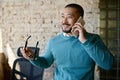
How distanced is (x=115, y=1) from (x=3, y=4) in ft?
5.86

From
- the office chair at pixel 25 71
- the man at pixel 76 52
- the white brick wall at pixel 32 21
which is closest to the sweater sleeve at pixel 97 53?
the man at pixel 76 52

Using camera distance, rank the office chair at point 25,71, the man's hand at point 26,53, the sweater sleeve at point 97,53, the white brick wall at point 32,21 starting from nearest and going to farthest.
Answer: the sweater sleeve at point 97,53 → the man's hand at point 26,53 → the office chair at point 25,71 → the white brick wall at point 32,21

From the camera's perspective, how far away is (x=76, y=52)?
175 centimetres

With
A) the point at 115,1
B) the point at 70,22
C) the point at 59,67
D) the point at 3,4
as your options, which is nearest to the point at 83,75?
the point at 59,67

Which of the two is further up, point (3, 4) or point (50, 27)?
point (3, 4)

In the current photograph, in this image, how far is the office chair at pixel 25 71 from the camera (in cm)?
334

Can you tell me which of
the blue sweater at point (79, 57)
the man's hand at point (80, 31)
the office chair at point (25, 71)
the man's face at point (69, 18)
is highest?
the man's face at point (69, 18)

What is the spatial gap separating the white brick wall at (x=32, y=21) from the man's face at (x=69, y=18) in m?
1.93

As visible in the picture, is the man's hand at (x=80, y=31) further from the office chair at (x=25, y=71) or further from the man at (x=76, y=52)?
the office chair at (x=25, y=71)

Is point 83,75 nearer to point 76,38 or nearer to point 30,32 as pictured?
point 76,38

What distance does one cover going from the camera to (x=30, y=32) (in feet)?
12.6

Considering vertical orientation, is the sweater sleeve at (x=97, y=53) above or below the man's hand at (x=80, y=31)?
below

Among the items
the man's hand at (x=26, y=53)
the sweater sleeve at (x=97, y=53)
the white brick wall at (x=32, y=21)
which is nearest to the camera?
the sweater sleeve at (x=97, y=53)

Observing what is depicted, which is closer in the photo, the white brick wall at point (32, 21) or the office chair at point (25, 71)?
the office chair at point (25, 71)
